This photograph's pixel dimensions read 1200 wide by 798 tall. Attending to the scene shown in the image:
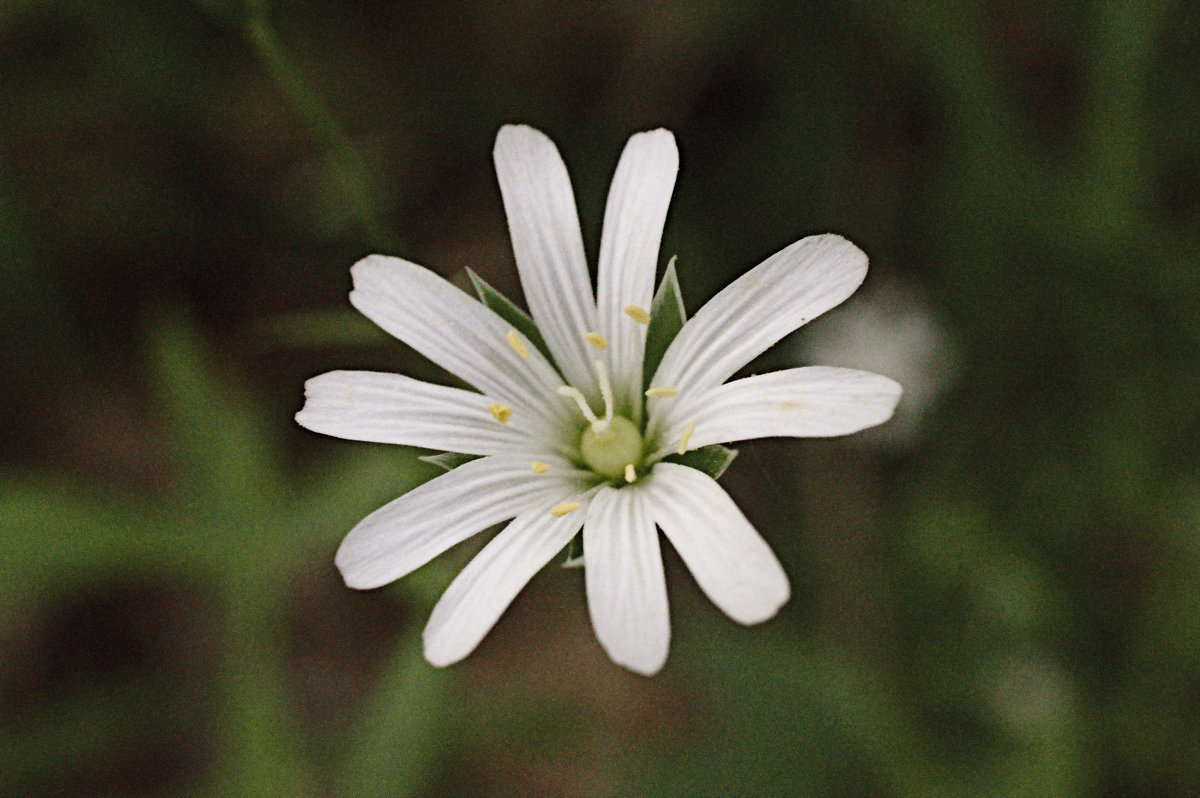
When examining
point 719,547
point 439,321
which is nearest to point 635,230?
point 439,321

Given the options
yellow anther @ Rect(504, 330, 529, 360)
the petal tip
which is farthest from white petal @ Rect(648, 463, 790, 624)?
the petal tip

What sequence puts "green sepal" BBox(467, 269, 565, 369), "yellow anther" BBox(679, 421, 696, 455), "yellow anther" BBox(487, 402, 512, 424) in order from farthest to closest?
"green sepal" BBox(467, 269, 565, 369) → "yellow anther" BBox(487, 402, 512, 424) → "yellow anther" BBox(679, 421, 696, 455)

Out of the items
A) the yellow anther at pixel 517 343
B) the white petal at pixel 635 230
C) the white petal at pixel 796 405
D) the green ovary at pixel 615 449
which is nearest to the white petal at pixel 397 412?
the yellow anther at pixel 517 343

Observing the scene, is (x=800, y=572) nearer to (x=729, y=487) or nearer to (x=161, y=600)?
(x=729, y=487)

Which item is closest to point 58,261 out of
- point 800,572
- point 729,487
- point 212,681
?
point 212,681

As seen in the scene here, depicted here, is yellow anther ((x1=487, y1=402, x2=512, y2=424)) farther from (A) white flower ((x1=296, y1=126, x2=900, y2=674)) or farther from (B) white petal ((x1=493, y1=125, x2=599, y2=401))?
(B) white petal ((x1=493, y1=125, x2=599, y2=401))
